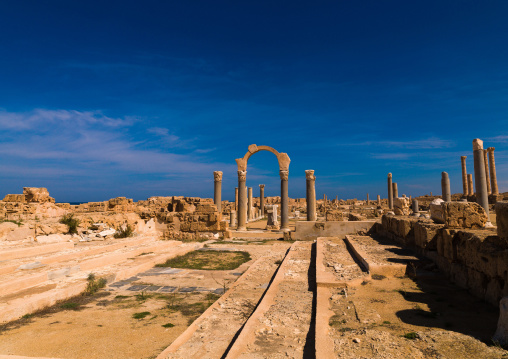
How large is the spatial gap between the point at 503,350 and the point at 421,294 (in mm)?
1882

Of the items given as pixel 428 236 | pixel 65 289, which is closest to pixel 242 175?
pixel 428 236

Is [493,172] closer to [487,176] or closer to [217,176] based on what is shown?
[487,176]

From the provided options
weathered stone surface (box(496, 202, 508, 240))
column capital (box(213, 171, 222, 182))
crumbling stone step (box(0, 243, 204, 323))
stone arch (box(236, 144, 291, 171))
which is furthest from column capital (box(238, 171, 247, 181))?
weathered stone surface (box(496, 202, 508, 240))

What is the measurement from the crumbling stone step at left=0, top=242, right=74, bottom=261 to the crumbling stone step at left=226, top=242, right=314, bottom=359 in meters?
5.95

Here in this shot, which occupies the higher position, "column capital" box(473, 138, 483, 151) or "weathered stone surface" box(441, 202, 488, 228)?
"column capital" box(473, 138, 483, 151)

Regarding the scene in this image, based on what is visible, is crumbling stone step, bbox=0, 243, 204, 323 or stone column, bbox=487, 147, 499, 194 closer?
crumbling stone step, bbox=0, 243, 204, 323

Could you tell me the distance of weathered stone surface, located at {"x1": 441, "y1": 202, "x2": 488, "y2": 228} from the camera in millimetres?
5543

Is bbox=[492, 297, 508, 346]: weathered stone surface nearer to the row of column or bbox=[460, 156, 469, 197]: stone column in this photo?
the row of column

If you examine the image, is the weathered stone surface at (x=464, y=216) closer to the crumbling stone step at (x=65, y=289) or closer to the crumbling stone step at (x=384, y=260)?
the crumbling stone step at (x=384, y=260)

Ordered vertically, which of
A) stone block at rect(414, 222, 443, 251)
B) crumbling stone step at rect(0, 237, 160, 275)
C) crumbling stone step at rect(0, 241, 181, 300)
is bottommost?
crumbling stone step at rect(0, 241, 181, 300)

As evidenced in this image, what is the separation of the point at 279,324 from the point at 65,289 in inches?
133

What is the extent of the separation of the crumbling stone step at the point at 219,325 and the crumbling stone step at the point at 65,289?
2.28m

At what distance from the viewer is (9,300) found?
13.4 feet

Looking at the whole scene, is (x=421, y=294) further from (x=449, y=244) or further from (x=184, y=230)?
(x=184, y=230)
